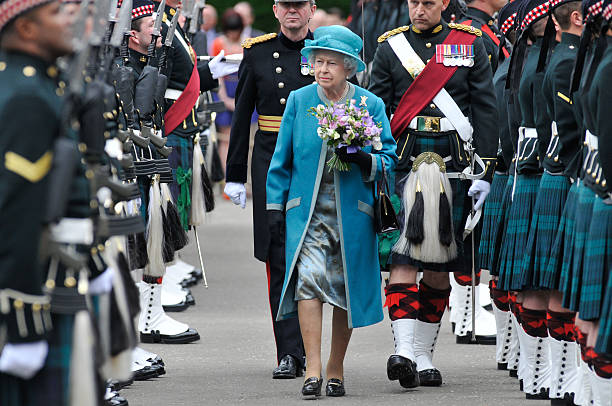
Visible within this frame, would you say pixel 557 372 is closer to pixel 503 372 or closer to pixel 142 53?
pixel 503 372

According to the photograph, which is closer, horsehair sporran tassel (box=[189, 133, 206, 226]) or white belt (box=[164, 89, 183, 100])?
white belt (box=[164, 89, 183, 100])

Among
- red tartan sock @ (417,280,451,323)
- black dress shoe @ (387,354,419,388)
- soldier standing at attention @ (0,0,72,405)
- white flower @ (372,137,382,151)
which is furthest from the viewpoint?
red tartan sock @ (417,280,451,323)

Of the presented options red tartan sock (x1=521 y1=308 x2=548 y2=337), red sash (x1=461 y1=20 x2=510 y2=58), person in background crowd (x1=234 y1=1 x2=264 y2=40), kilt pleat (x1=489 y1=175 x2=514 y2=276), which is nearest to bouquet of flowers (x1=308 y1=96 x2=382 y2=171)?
kilt pleat (x1=489 y1=175 x2=514 y2=276)

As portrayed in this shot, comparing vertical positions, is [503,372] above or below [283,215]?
below

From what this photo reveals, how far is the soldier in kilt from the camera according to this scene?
5336 millimetres

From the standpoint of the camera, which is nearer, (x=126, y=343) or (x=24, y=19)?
(x=24, y=19)

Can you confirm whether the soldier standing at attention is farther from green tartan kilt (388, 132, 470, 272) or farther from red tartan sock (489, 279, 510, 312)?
red tartan sock (489, 279, 510, 312)

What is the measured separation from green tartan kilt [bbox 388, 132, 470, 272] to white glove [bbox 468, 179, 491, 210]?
7cm

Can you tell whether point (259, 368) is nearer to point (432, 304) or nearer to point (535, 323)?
point (432, 304)

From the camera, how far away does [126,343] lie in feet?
16.1

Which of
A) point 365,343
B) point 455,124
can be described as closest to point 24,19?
point 455,124

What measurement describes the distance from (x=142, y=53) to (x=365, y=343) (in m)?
2.51

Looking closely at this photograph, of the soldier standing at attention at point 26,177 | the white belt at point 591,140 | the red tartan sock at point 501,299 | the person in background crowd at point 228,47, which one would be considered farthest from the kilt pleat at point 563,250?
the person in background crowd at point 228,47

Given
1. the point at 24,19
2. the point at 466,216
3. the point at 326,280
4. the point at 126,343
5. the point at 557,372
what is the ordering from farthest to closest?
1. the point at 466,216
2. the point at 326,280
3. the point at 557,372
4. the point at 126,343
5. the point at 24,19
